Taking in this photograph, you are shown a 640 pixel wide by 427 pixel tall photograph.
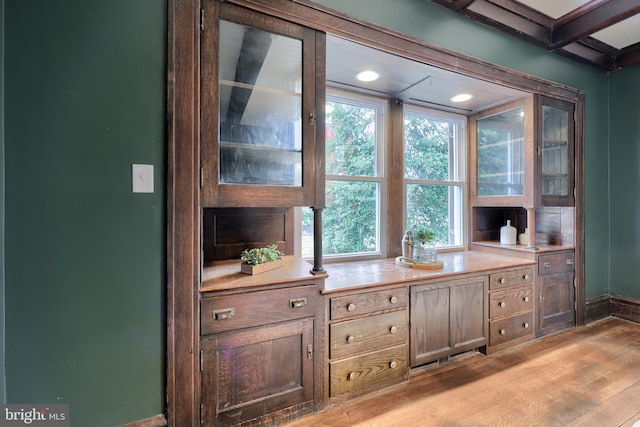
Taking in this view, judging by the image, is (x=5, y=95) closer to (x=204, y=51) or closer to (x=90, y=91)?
(x=90, y=91)

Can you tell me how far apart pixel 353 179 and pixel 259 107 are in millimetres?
1197

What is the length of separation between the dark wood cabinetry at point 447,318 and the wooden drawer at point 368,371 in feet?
0.44

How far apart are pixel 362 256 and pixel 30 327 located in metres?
2.19

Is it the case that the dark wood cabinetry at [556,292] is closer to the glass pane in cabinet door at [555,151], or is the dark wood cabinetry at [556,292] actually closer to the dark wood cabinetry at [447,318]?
the glass pane in cabinet door at [555,151]

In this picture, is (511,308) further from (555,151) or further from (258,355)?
(258,355)

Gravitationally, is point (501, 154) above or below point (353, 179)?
above

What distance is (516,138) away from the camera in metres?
2.88

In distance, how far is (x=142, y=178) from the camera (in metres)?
1.40

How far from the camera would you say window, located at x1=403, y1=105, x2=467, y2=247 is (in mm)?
2953

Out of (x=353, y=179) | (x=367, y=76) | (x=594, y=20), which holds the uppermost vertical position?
(x=594, y=20)

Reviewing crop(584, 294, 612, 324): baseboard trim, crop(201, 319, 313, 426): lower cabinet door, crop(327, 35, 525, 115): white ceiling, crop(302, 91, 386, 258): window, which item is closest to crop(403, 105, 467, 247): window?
crop(327, 35, 525, 115): white ceiling

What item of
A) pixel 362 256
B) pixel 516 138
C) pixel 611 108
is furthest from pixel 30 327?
pixel 611 108

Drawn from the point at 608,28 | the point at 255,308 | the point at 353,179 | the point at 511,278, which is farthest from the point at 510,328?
the point at 608,28

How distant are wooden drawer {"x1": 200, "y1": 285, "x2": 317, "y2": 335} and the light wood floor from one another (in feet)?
2.05
